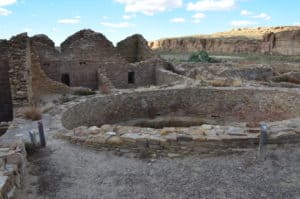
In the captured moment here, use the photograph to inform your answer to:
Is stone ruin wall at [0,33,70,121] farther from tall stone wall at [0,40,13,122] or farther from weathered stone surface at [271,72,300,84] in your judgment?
weathered stone surface at [271,72,300,84]

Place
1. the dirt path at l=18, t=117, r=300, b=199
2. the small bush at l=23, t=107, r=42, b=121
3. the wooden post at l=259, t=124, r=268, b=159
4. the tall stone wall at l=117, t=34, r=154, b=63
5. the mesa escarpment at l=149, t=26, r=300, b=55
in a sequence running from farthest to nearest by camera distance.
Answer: the mesa escarpment at l=149, t=26, r=300, b=55 < the tall stone wall at l=117, t=34, r=154, b=63 < the small bush at l=23, t=107, r=42, b=121 < the wooden post at l=259, t=124, r=268, b=159 < the dirt path at l=18, t=117, r=300, b=199

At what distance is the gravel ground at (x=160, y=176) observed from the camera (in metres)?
5.18

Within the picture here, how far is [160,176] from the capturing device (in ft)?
18.6

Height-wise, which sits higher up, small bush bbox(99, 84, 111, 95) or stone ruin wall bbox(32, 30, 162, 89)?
stone ruin wall bbox(32, 30, 162, 89)

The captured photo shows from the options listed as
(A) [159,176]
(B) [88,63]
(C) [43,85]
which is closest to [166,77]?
(B) [88,63]

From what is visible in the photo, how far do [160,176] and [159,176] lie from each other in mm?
19

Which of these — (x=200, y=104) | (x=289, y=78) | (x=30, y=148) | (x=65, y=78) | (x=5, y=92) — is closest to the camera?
(x=30, y=148)

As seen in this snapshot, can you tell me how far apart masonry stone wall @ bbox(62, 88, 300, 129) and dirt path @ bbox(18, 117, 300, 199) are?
473cm

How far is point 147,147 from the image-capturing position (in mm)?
6398

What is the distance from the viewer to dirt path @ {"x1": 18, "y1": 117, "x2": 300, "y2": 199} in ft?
17.0

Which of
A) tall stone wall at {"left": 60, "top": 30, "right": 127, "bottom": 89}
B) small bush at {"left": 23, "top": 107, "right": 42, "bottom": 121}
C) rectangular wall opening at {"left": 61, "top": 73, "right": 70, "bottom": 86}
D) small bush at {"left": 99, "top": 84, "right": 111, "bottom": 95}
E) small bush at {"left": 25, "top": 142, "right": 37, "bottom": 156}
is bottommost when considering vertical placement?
small bush at {"left": 25, "top": 142, "right": 37, "bottom": 156}

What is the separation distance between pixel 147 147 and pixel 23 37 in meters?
6.86

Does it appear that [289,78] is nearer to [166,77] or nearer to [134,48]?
[166,77]

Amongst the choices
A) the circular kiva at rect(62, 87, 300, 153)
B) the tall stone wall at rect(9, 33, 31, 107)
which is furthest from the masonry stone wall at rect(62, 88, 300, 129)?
the tall stone wall at rect(9, 33, 31, 107)
